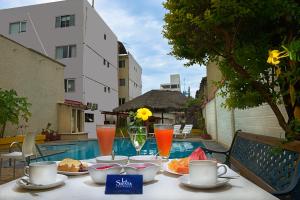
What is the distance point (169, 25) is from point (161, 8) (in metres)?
0.23

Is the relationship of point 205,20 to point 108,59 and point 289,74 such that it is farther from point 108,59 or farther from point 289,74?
point 108,59

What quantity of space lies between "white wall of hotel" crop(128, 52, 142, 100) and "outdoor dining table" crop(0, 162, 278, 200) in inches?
1359

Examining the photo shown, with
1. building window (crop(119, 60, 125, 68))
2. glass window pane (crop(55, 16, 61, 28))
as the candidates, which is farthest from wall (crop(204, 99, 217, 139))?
building window (crop(119, 60, 125, 68))

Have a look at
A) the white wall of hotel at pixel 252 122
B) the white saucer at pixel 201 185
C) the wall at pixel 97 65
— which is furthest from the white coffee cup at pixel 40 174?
the wall at pixel 97 65

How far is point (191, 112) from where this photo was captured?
25234 millimetres

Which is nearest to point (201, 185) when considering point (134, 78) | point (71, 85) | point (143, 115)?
point (143, 115)

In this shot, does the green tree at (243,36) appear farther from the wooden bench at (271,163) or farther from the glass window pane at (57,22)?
the glass window pane at (57,22)

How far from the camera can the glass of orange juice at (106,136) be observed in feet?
7.20

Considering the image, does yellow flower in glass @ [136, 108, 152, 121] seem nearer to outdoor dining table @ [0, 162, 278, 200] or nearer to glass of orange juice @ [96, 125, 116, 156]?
glass of orange juice @ [96, 125, 116, 156]

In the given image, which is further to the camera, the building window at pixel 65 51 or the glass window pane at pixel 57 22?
the glass window pane at pixel 57 22

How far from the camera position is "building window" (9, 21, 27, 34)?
82.6ft

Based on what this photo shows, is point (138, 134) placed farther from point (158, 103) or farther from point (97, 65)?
point (97, 65)

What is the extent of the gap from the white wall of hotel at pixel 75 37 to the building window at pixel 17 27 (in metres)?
0.23

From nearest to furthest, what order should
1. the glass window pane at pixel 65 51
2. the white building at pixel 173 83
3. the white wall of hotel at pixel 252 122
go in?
the white wall of hotel at pixel 252 122 → the glass window pane at pixel 65 51 → the white building at pixel 173 83
